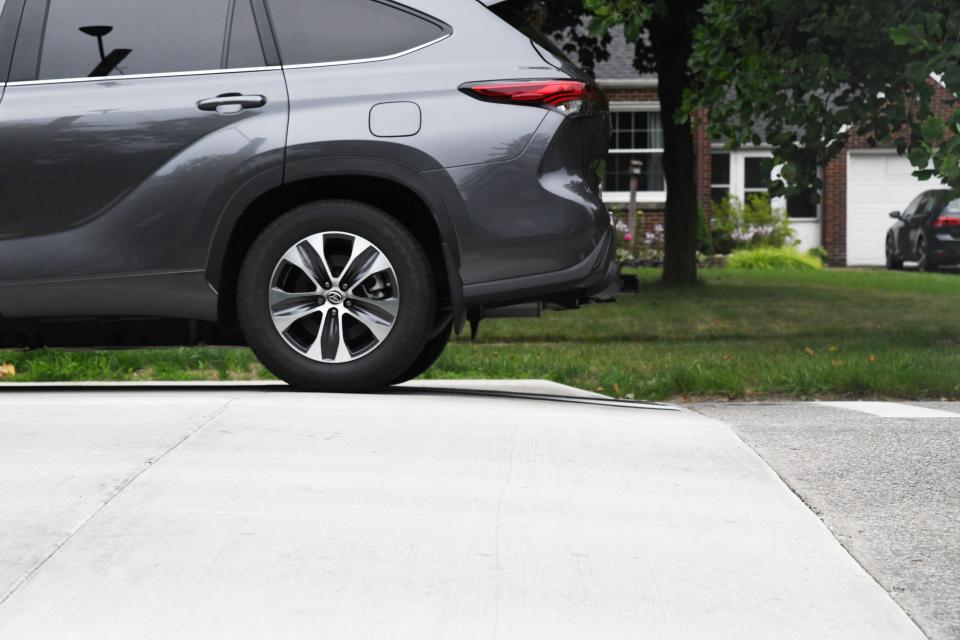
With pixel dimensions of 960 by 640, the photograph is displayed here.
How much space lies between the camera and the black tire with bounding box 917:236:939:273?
26578 millimetres

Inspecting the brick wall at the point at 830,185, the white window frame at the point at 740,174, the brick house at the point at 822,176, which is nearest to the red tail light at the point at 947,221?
the brick house at the point at 822,176

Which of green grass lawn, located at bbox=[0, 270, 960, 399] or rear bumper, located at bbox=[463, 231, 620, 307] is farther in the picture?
green grass lawn, located at bbox=[0, 270, 960, 399]

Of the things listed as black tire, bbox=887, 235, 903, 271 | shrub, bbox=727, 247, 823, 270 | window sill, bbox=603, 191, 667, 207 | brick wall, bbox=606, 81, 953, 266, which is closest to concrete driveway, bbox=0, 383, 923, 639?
shrub, bbox=727, 247, 823, 270

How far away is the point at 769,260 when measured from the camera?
88.4ft

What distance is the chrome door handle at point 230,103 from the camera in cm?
597

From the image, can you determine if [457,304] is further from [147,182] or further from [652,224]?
[652,224]

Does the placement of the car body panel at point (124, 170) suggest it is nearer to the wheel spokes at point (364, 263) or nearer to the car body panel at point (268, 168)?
the car body panel at point (268, 168)

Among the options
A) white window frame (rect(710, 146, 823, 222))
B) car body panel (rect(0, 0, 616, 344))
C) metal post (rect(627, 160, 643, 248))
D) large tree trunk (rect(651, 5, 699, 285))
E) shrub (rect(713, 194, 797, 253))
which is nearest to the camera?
car body panel (rect(0, 0, 616, 344))

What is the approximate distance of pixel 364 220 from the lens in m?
6.00

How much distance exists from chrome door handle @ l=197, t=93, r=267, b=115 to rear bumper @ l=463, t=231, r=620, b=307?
3.87 feet

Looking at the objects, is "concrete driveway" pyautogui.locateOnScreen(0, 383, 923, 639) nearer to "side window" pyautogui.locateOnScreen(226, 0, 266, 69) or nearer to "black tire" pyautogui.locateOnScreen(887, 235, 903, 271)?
"side window" pyautogui.locateOnScreen(226, 0, 266, 69)

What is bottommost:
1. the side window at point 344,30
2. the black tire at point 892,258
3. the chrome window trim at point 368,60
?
the black tire at point 892,258

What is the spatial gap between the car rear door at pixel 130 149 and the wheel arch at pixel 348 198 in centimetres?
8

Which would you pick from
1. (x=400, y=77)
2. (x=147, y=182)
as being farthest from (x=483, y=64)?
(x=147, y=182)
